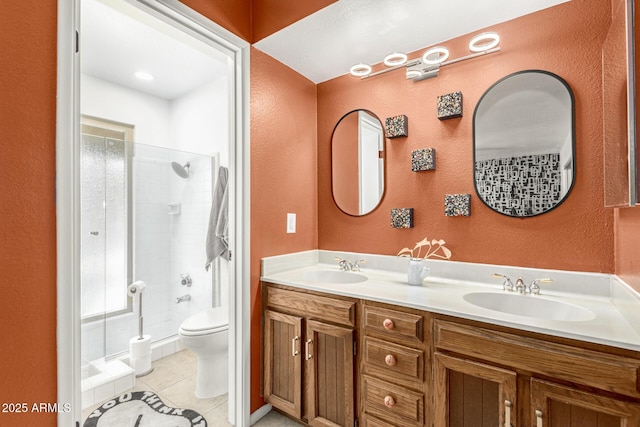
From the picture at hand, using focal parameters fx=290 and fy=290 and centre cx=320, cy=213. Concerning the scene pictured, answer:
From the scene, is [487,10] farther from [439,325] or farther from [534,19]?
[439,325]

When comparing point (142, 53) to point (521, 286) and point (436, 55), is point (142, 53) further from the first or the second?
point (521, 286)

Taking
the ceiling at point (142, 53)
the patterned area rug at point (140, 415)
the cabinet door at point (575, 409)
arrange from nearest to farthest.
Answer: the cabinet door at point (575, 409) → the patterned area rug at point (140, 415) → the ceiling at point (142, 53)

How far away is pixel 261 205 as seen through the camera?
1.86m

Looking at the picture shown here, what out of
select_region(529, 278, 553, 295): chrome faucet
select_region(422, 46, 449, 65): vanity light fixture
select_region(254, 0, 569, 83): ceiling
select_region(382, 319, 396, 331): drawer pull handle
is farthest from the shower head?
select_region(529, 278, 553, 295): chrome faucet

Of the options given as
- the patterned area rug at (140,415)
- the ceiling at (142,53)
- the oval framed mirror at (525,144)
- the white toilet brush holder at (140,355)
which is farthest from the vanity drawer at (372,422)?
the ceiling at (142,53)

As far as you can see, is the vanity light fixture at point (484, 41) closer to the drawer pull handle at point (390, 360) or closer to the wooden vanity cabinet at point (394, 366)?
the wooden vanity cabinet at point (394, 366)

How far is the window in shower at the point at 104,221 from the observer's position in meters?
2.43

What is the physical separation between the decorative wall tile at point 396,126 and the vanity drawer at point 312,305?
1.13 metres

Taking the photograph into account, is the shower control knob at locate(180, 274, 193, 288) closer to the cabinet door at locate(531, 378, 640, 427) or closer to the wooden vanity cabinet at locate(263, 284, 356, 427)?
the wooden vanity cabinet at locate(263, 284, 356, 427)

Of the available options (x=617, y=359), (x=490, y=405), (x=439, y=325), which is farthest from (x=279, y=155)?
(x=617, y=359)

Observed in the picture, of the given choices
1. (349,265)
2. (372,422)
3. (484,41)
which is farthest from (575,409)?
(484,41)

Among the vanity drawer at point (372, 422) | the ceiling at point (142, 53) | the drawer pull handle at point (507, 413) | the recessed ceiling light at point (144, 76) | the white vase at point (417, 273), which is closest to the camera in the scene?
→ the drawer pull handle at point (507, 413)

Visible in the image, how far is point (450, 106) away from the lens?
5.61 feet

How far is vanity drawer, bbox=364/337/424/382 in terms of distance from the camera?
126cm
